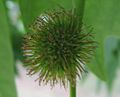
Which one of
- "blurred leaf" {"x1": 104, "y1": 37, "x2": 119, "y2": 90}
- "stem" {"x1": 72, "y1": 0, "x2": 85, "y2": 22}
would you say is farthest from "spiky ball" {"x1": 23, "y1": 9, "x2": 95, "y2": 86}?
"blurred leaf" {"x1": 104, "y1": 37, "x2": 119, "y2": 90}

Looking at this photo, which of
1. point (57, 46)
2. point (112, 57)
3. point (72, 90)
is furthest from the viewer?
point (112, 57)

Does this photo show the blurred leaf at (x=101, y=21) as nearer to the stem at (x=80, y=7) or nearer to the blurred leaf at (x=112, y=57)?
the stem at (x=80, y=7)

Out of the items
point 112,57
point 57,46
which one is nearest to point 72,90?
point 57,46

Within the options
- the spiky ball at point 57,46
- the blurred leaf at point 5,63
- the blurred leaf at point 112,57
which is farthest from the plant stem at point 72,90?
the blurred leaf at point 112,57

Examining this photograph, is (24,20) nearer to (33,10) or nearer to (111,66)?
(33,10)

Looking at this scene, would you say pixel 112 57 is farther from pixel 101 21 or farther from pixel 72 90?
pixel 72 90

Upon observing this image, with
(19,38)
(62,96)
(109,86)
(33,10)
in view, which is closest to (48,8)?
(33,10)
